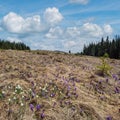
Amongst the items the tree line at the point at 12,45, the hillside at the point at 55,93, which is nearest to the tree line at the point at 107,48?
the tree line at the point at 12,45

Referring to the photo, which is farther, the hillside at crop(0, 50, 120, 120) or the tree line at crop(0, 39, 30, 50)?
the tree line at crop(0, 39, 30, 50)

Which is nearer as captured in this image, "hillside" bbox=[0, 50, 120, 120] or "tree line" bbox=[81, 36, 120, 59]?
"hillside" bbox=[0, 50, 120, 120]

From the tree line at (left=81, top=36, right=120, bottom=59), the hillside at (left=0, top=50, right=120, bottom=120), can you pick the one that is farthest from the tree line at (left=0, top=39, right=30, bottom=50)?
the hillside at (left=0, top=50, right=120, bottom=120)

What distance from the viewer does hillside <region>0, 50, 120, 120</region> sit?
6665mm

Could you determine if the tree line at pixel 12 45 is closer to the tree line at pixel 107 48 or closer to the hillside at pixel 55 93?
the tree line at pixel 107 48

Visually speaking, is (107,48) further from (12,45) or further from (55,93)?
(55,93)

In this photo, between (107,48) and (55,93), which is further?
(107,48)

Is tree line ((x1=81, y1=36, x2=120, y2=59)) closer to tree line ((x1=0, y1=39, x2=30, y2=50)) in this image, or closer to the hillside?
tree line ((x1=0, y1=39, x2=30, y2=50))

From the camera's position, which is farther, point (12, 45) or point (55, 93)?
point (12, 45)

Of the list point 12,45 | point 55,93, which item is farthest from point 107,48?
point 55,93

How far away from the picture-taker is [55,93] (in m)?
7.65

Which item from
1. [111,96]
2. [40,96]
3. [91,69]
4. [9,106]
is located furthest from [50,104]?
[91,69]

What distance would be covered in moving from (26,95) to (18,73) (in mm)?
1639

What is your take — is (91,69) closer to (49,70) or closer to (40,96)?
(49,70)
